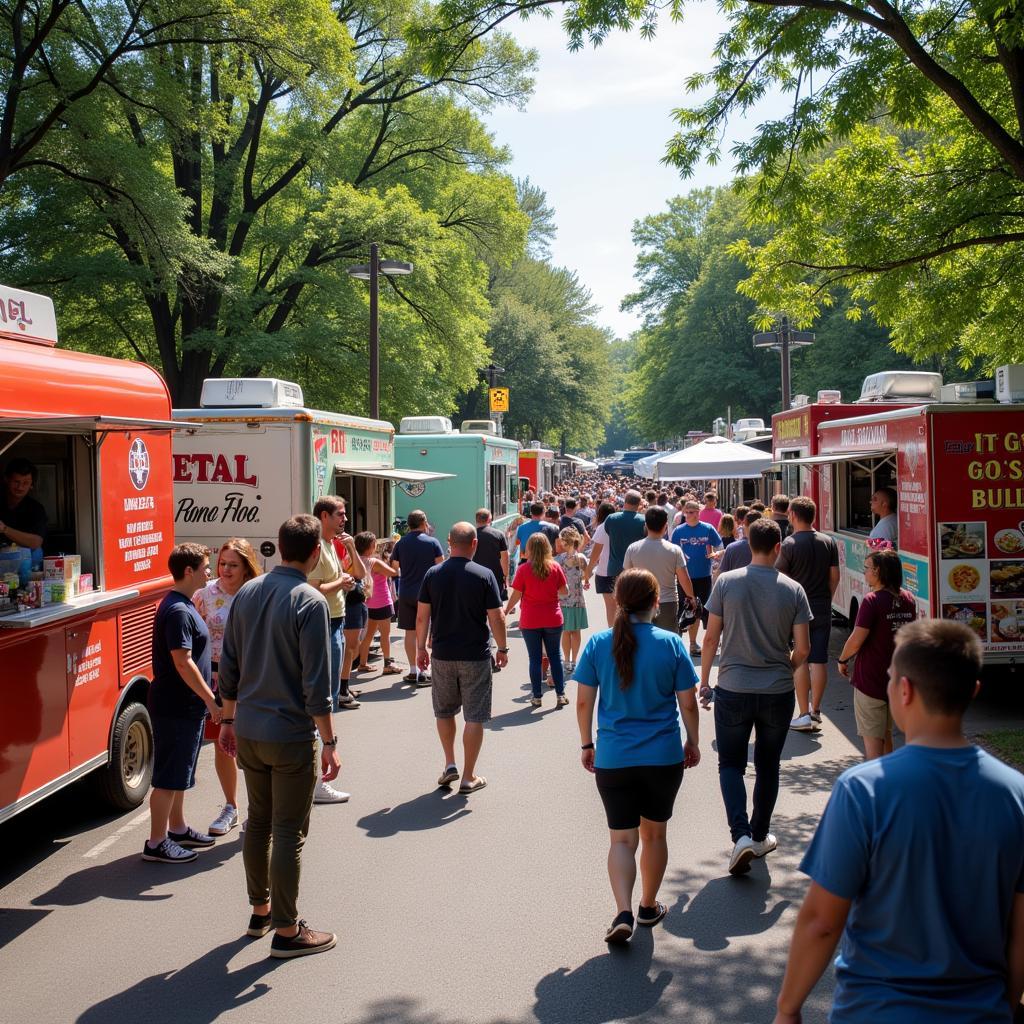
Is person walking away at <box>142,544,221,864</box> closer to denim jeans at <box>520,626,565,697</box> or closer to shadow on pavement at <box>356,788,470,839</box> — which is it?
shadow on pavement at <box>356,788,470,839</box>

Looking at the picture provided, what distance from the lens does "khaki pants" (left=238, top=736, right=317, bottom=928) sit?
481 cm

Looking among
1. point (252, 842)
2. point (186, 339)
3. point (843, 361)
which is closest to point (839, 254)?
point (252, 842)

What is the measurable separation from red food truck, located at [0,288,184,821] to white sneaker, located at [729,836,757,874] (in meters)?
3.81

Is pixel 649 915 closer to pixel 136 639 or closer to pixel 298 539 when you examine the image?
pixel 298 539

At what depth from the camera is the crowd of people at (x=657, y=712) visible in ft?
7.79

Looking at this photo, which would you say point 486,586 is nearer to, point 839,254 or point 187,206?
point 839,254

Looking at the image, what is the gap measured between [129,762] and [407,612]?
4357mm

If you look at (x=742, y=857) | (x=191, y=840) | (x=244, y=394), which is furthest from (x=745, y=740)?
(x=244, y=394)

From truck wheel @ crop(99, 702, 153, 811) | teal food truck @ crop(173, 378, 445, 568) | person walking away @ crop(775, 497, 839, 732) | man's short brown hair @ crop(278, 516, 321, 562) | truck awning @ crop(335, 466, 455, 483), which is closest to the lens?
man's short brown hair @ crop(278, 516, 321, 562)

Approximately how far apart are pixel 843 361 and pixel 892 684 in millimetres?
36703

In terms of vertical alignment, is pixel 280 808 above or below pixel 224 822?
above

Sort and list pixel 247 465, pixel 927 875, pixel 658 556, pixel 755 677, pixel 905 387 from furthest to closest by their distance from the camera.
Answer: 1. pixel 905 387
2. pixel 247 465
3. pixel 658 556
4. pixel 755 677
5. pixel 927 875

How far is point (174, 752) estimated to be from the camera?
5.95m

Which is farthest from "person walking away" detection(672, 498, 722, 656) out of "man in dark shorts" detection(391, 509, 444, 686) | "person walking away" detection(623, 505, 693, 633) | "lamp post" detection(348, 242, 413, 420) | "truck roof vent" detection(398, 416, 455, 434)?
"lamp post" detection(348, 242, 413, 420)
